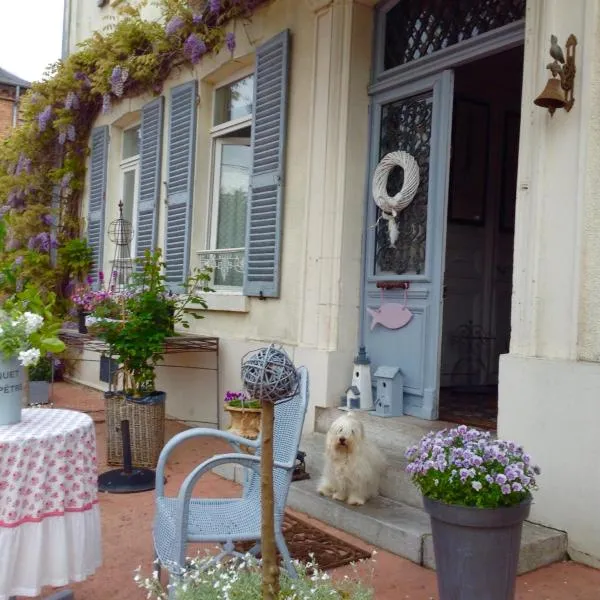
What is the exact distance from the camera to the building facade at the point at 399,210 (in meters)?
3.57

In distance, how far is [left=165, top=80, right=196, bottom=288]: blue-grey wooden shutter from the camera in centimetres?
713

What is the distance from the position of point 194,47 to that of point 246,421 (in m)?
3.92

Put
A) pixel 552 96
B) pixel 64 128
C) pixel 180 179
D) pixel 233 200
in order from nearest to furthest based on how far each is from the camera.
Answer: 1. pixel 552 96
2. pixel 233 200
3. pixel 180 179
4. pixel 64 128

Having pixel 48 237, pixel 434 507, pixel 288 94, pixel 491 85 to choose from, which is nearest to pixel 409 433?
pixel 434 507

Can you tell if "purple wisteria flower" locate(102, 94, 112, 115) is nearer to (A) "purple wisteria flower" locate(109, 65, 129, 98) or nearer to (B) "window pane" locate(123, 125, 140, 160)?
(A) "purple wisteria flower" locate(109, 65, 129, 98)

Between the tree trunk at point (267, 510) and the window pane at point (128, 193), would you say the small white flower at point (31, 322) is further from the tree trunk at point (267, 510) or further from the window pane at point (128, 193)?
the window pane at point (128, 193)

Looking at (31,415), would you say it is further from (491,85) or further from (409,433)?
(491,85)

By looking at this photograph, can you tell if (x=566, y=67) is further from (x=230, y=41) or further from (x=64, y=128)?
(x=64, y=128)

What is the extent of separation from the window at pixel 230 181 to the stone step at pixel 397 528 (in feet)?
9.68

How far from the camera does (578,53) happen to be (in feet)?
11.7

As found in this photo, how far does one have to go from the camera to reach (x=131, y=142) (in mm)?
9023

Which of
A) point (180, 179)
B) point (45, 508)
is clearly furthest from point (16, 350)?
point (180, 179)

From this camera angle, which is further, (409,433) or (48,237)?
(48,237)

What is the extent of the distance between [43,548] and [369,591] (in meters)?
1.36
